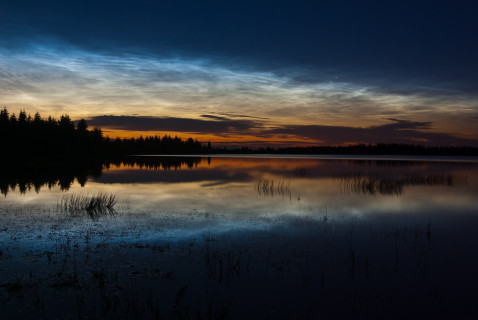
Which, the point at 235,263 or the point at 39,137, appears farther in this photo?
the point at 39,137

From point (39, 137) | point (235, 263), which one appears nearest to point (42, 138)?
point (39, 137)

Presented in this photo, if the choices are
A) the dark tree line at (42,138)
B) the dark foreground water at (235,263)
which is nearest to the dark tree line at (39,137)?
the dark tree line at (42,138)

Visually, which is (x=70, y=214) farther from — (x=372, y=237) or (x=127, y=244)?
(x=372, y=237)

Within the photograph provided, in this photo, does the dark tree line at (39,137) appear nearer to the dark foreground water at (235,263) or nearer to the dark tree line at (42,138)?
the dark tree line at (42,138)

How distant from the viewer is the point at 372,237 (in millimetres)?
16906

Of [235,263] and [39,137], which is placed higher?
[39,137]

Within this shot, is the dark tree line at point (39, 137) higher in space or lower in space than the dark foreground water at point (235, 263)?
higher

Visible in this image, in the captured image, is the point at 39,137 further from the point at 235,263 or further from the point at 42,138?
the point at 235,263

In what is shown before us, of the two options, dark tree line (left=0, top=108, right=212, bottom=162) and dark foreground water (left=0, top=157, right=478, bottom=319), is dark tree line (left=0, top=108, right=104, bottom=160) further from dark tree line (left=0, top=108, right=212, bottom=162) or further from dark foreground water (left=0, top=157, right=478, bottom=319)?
dark foreground water (left=0, top=157, right=478, bottom=319)

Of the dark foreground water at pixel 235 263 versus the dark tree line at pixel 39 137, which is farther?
the dark tree line at pixel 39 137

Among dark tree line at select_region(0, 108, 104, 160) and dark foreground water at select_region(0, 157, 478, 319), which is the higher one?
dark tree line at select_region(0, 108, 104, 160)

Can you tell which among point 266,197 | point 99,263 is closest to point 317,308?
point 99,263

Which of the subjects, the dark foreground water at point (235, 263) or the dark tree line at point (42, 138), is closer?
the dark foreground water at point (235, 263)

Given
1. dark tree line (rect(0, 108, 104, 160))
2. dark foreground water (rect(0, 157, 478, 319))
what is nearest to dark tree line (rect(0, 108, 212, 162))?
dark tree line (rect(0, 108, 104, 160))
